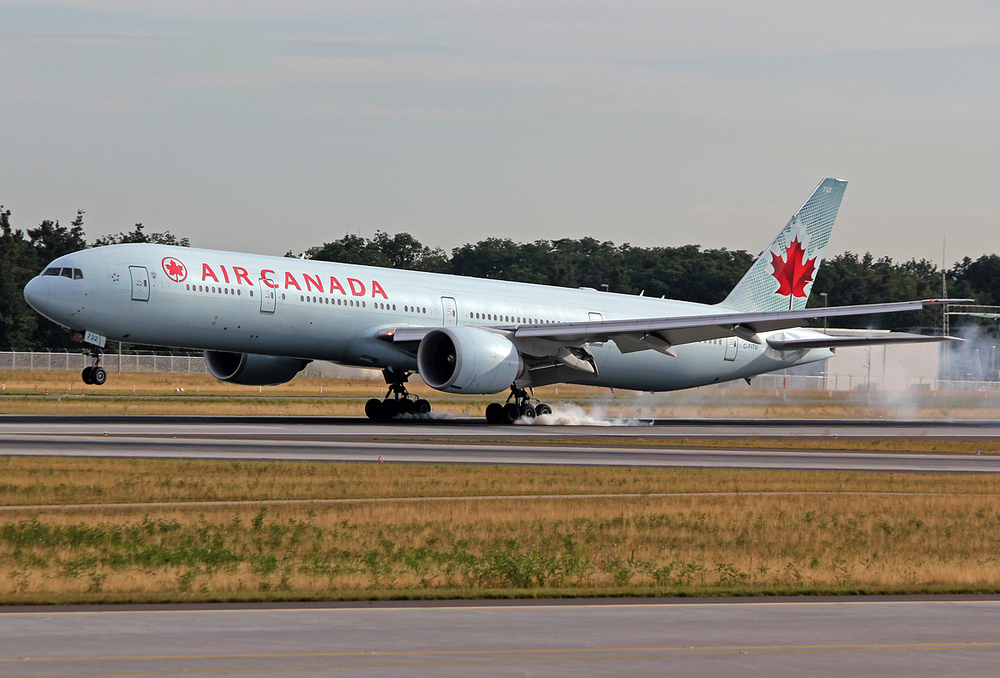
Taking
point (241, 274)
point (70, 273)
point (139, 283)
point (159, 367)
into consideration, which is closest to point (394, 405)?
point (241, 274)

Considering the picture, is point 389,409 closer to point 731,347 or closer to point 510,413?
point 510,413

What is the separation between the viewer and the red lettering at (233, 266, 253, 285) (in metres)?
38.8

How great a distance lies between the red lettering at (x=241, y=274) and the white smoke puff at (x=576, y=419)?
1108 centimetres

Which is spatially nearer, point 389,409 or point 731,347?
point 389,409

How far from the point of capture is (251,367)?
4381cm

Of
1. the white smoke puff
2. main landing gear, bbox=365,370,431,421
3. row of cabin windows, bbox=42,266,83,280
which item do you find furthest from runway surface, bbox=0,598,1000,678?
main landing gear, bbox=365,370,431,421

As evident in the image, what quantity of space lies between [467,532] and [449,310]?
27006 mm

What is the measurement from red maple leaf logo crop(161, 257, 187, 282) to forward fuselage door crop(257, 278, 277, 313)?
247cm

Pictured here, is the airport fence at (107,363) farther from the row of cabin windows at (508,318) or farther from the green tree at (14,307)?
the row of cabin windows at (508,318)

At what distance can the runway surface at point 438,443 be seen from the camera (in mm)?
28672

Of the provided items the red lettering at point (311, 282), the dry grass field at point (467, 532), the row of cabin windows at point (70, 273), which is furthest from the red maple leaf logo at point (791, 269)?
the row of cabin windows at point (70, 273)

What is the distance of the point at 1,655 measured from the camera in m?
9.27

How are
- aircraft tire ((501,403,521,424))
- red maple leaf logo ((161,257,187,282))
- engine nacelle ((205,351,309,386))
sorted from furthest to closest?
engine nacelle ((205,351,309,386)) < aircraft tire ((501,403,521,424)) < red maple leaf logo ((161,257,187,282))

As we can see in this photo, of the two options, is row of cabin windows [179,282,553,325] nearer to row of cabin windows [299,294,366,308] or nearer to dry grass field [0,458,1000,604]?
row of cabin windows [299,294,366,308]
